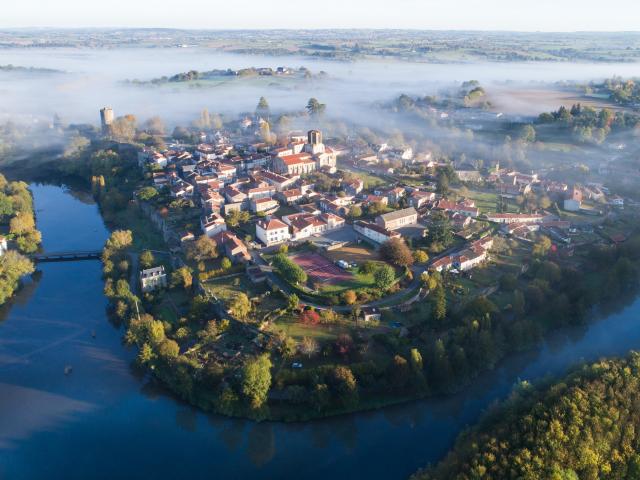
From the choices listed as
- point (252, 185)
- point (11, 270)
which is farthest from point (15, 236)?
point (252, 185)

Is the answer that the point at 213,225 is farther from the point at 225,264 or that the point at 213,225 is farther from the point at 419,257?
the point at 419,257

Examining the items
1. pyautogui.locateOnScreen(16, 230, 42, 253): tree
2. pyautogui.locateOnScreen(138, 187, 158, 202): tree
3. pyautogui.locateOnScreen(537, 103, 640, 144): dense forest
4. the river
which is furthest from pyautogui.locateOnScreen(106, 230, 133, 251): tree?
pyautogui.locateOnScreen(537, 103, 640, 144): dense forest

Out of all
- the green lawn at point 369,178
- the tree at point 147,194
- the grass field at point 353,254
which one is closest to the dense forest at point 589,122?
the green lawn at point 369,178

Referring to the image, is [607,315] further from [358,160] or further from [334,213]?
[358,160]

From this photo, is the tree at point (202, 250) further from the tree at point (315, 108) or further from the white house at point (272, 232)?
the tree at point (315, 108)

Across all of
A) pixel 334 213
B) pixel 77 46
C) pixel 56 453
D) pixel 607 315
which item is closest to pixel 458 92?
pixel 334 213
